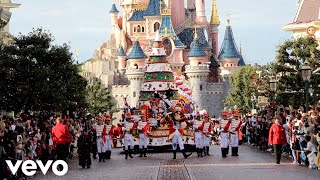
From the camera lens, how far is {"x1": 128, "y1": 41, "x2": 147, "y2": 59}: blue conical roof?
148 m

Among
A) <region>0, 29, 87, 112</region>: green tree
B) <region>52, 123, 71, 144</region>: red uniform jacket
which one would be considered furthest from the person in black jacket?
<region>0, 29, 87, 112</region>: green tree

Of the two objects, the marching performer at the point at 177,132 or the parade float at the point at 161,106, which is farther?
the parade float at the point at 161,106

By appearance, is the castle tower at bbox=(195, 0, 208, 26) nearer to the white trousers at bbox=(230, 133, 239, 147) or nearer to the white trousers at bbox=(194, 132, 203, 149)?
the white trousers at bbox=(194, 132, 203, 149)

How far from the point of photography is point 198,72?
15075 cm

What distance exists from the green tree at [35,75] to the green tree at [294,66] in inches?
402

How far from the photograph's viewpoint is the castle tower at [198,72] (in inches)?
5915

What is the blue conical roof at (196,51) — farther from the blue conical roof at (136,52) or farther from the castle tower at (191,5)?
the castle tower at (191,5)

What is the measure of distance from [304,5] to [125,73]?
297 feet

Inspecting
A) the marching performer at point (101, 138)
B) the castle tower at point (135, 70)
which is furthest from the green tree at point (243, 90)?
the marching performer at point (101, 138)

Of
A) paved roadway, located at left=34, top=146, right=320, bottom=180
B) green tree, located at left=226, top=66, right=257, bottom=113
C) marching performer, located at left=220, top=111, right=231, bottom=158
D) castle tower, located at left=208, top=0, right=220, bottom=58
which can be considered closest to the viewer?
paved roadway, located at left=34, top=146, right=320, bottom=180

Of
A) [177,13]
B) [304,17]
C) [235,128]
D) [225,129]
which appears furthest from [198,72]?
[225,129]

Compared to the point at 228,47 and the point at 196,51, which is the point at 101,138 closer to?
the point at 196,51

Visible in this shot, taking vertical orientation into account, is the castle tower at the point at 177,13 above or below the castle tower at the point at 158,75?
above

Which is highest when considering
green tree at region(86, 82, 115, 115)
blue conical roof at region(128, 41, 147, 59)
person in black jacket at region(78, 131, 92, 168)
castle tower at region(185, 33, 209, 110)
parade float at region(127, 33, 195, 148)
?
blue conical roof at region(128, 41, 147, 59)
